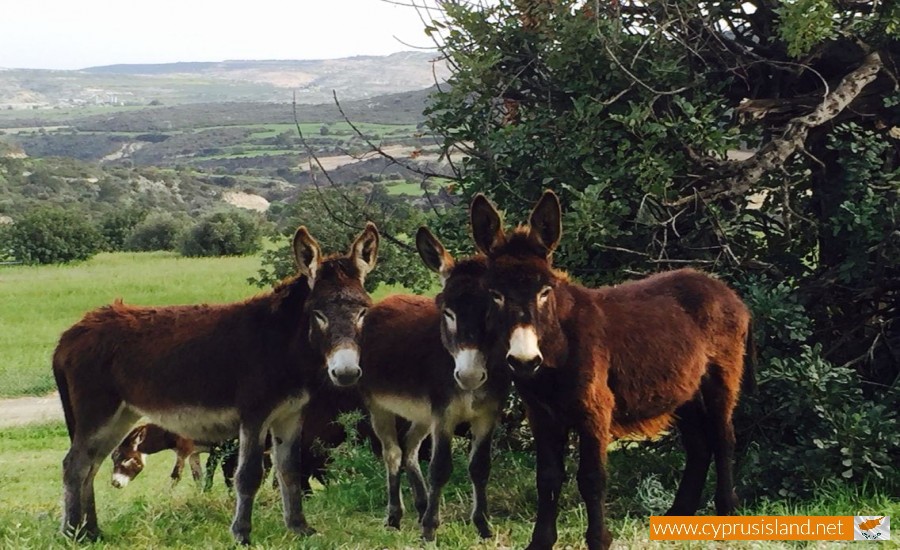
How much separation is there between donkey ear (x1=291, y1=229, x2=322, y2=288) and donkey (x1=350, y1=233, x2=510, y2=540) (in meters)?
0.69

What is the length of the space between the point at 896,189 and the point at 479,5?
11.9 ft

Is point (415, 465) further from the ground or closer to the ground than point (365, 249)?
closer to the ground

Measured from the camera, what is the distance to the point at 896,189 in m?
7.60

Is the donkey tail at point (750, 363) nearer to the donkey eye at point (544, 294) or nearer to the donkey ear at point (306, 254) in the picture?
the donkey eye at point (544, 294)

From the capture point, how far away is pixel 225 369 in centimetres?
667

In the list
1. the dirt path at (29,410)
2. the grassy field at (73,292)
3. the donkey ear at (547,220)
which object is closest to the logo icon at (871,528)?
the donkey ear at (547,220)

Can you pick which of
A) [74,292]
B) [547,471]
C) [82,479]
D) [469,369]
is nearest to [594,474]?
[547,471]

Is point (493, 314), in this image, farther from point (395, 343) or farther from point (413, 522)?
point (413, 522)

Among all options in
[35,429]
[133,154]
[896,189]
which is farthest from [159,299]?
[133,154]

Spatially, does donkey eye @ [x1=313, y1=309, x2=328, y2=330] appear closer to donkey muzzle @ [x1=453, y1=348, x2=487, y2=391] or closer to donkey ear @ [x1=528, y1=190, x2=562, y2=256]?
donkey muzzle @ [x1=453, y1=348, x2=487, y2=391]

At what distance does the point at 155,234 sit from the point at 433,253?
4573cm

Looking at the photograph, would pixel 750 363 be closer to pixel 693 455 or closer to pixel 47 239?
pixel 693 455

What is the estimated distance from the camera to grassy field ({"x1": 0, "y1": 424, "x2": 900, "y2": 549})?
21.5 feet

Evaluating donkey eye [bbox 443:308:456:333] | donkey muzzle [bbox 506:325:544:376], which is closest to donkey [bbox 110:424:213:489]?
donkey eye [bbox 443:308:456:333]
